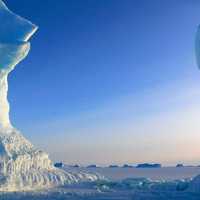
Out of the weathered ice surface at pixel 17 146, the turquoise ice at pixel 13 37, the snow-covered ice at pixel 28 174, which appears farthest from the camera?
the turquoise ice at pixel 13 37

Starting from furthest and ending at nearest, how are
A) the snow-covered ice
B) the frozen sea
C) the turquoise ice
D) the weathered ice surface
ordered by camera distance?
the turquoise ice
the weathered ice surface
the snow-covered ice
the frozen sea

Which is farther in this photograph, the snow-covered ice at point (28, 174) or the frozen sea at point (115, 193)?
the snow-covered ice at point (28, 174)

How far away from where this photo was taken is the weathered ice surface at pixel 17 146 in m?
42.9

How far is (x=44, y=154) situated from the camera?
46.6 meters

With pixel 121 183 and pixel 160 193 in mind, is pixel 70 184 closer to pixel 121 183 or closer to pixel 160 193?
pixel 121 183

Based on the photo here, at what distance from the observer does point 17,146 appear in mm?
45250

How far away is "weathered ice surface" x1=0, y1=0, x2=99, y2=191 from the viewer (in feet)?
141

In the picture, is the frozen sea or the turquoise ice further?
the turquoise ice

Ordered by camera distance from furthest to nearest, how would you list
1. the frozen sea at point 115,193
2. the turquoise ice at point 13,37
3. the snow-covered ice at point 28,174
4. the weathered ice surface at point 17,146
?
the turquoise ice at point 13,37 < the weathered ice surface at point 17,146 < the snow-covered ice at point 28,174 < the frozen sea at point 115,193

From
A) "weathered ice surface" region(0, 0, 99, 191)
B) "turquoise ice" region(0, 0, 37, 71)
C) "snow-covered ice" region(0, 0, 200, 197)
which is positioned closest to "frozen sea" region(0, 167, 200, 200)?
"snow-covered ice" region(0, 0, 200, 197)

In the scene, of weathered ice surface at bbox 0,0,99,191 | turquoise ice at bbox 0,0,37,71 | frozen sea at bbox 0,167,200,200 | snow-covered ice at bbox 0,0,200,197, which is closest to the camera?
frozen sea at bbox 0,167,200,200

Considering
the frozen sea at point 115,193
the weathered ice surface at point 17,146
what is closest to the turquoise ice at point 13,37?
the weathered ice surface at point 17,146

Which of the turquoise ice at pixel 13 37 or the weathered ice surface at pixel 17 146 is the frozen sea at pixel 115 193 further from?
the turquoise ice at pixel 13 37

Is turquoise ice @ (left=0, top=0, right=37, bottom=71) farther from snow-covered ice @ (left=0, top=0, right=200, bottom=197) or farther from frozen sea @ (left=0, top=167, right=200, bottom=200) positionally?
frozen sea @ (left=0, top=167, right=200, bottom=200)
